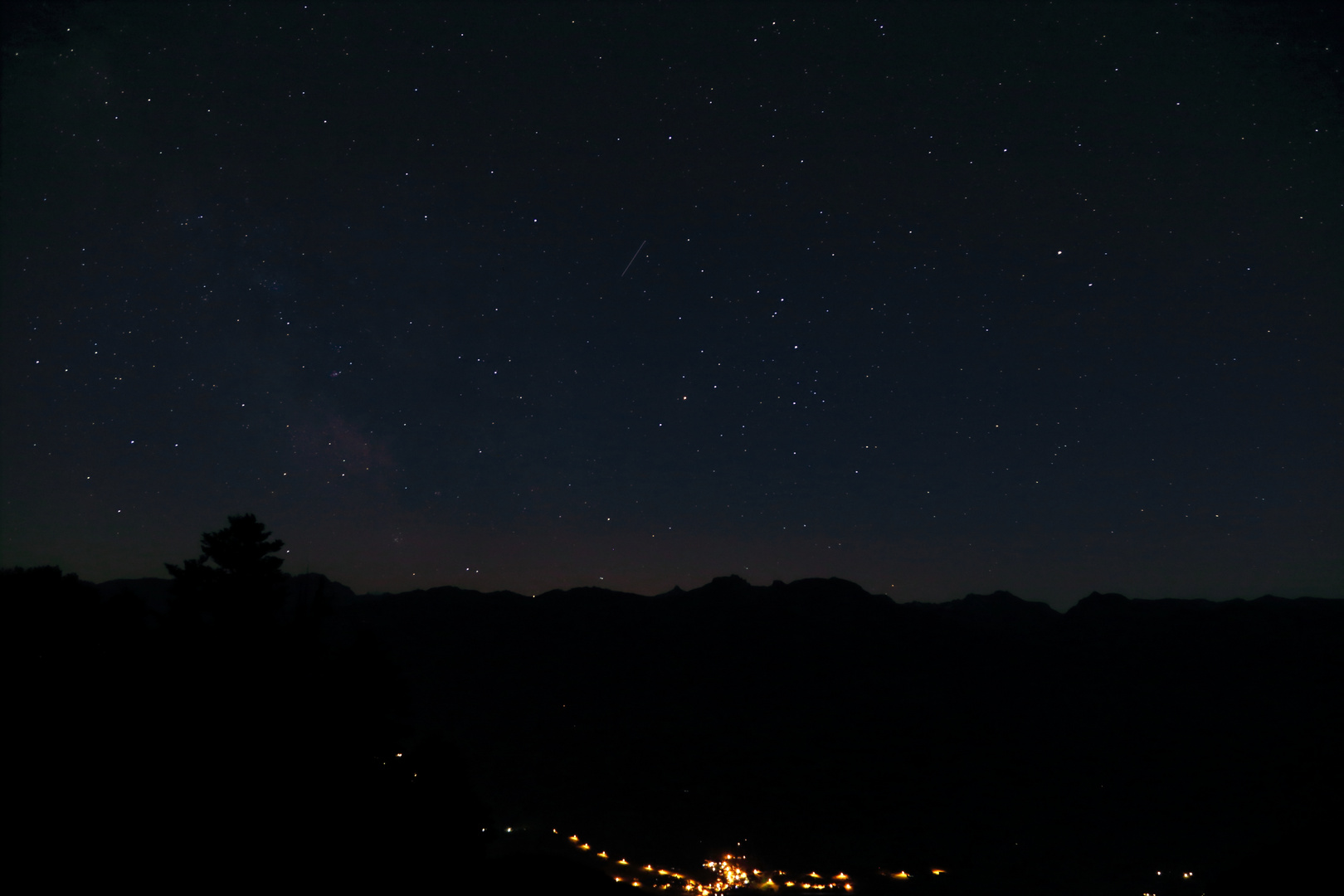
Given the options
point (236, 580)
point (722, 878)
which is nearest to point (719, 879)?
point (722, 878)

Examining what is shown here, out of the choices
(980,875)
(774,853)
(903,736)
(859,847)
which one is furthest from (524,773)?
(903,736)

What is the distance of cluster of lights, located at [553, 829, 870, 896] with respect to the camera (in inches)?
3088

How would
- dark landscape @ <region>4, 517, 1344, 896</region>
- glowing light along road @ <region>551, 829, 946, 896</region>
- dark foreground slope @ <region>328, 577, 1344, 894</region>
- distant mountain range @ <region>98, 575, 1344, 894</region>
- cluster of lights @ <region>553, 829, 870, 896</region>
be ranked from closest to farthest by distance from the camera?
dark landscape @ <region>4, 517, 1344, 896</region>, cluster of lights @ <region>553, 829, 870, 896</region>, glowing light along road @ <region>551, 829, 946, 896</region>, dark foreground slope @ <region>328, 577, 1344, 894</region>, distant mountain range @ <region>98, 575, 1344, 894</region>

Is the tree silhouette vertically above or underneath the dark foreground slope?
above

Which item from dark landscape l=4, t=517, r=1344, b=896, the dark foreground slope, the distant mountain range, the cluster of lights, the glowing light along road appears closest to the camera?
dark landscape l=4, t=517, r=1344, b=896

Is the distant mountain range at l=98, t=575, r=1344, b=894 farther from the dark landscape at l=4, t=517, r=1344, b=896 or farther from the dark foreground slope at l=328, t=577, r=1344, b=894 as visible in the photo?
the dark landscape at l=4, t=517, r=1344, b=896

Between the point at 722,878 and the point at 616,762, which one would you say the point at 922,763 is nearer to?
the point at 616,762

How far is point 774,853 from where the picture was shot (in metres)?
100

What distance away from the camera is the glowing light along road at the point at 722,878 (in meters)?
78.7

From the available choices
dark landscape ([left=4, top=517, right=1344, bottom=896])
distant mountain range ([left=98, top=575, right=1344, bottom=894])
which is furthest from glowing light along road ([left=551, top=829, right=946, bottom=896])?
distant mountain range ([left=98, top=575, right=1344, bottom=894])

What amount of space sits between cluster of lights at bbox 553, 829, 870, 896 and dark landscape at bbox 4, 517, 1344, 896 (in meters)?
1.02

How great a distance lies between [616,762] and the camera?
13788cm

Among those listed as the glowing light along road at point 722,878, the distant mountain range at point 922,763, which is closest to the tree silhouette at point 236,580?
the glowing light along road at point 722,878

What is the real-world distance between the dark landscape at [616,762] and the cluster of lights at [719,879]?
102 centimetres
